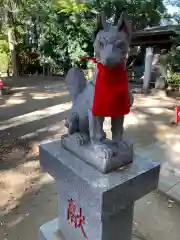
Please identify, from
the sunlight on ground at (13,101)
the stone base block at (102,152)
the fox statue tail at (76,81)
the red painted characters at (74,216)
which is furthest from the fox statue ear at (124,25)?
the sunlight on ground at (13,101)

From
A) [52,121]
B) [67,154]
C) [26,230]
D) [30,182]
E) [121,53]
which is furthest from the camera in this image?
[52,121]

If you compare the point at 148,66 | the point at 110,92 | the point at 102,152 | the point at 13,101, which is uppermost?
the point at 148,66

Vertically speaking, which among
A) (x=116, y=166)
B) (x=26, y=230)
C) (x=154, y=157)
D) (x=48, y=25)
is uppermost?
(x=48, y=25)

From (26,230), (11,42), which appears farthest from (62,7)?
(26,230)

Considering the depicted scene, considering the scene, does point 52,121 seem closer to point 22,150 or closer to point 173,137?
point 22,150

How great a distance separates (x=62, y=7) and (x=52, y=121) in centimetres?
788

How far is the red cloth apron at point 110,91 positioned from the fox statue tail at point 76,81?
283 millimetres

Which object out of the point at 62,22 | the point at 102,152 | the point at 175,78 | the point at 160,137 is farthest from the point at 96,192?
the point at 62,22

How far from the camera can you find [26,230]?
254cm

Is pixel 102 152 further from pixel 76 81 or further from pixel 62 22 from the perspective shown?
pixel 62 22

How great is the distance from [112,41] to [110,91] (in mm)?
256

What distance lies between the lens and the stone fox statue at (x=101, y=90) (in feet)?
4.07

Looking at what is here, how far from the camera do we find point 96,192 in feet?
4.25

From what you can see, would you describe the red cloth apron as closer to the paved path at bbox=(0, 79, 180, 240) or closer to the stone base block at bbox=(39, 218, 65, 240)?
the stone base block at bbox=(39, 218, 65, 240)
